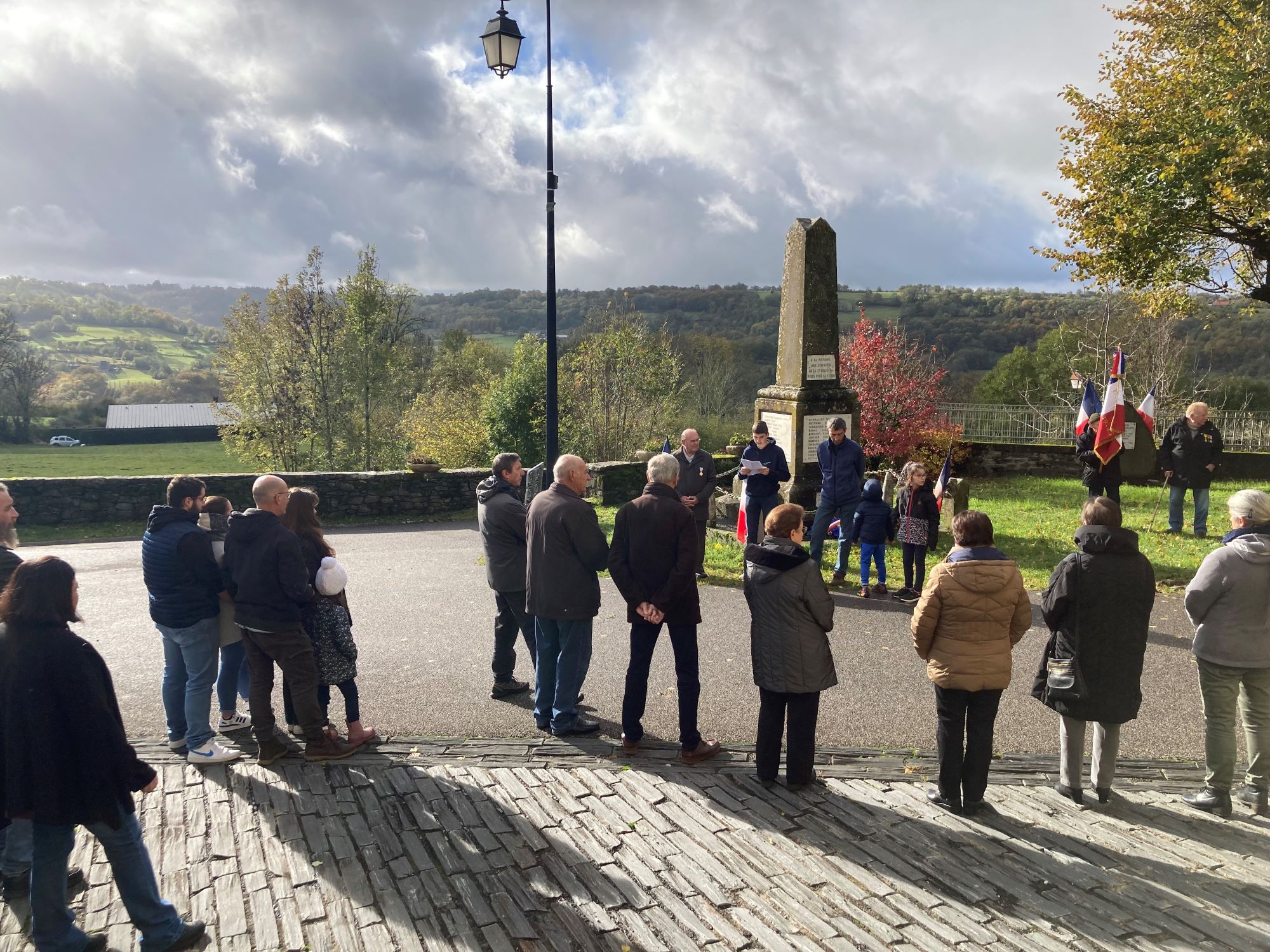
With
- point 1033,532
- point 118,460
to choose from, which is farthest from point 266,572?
point 118,460

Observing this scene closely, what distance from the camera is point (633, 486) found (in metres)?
18.7

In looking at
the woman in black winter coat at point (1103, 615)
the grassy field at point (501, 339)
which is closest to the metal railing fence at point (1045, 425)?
the woman in black winter coat at point (1103, 615)

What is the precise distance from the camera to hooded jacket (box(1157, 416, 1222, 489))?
40.3 ft

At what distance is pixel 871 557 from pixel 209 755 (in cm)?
709

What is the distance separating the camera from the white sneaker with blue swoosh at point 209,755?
5449 mm

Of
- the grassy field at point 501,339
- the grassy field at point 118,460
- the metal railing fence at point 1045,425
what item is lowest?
the grassy field at point 118,460

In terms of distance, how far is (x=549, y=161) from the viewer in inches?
443

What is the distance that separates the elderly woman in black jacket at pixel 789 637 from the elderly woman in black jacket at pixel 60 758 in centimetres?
320

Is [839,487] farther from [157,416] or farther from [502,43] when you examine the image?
[157,416]

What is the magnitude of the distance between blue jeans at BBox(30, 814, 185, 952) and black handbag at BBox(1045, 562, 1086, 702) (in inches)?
183

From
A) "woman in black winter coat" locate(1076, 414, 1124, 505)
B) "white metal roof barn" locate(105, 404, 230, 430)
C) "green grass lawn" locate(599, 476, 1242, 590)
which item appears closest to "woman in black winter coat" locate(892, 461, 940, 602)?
"green grass lawn" locate(599, 476, 1242, 590)

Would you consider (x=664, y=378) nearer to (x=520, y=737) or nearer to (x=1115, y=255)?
(x=1115, y=255)

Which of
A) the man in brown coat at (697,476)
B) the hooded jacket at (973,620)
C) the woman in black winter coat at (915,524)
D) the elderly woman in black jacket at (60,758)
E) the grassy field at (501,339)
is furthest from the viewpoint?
the grassy field at (501,339)

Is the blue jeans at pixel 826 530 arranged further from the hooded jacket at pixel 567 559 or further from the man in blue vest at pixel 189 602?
the man in blue vest at pixel 189 602
